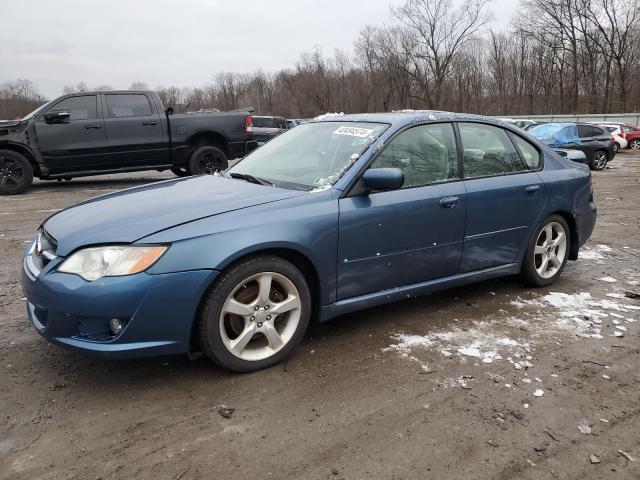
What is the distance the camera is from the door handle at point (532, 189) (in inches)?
168

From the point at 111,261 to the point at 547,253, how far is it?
141 inches

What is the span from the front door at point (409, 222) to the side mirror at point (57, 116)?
8387 millimetres

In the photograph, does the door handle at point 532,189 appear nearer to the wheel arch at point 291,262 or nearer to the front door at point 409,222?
the front door at point 409,222

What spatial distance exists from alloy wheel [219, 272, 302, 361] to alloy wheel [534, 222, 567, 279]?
244cm

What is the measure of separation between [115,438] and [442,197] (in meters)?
2.54

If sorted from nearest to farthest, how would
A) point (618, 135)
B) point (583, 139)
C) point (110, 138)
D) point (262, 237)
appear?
point (262, 237)
point (110, 138)
point (583, 139)
point (618, 135)

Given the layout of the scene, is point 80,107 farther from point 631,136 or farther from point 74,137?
point 631,136

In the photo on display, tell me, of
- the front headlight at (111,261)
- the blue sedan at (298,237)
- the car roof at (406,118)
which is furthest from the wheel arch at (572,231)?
the front headlight at (111,261)

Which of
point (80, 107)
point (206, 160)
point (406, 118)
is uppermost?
point (80, 107)

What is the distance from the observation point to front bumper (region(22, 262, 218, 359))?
2658 mm

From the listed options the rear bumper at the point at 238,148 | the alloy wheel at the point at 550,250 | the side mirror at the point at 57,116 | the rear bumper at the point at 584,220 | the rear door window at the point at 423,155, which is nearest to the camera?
the rear door window at the point at 423,155

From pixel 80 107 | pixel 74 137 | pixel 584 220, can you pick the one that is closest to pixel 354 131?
pixel 584 220

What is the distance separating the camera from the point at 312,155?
384 centimetres

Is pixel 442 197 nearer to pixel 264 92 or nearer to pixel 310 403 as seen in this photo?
pixel 310 403
